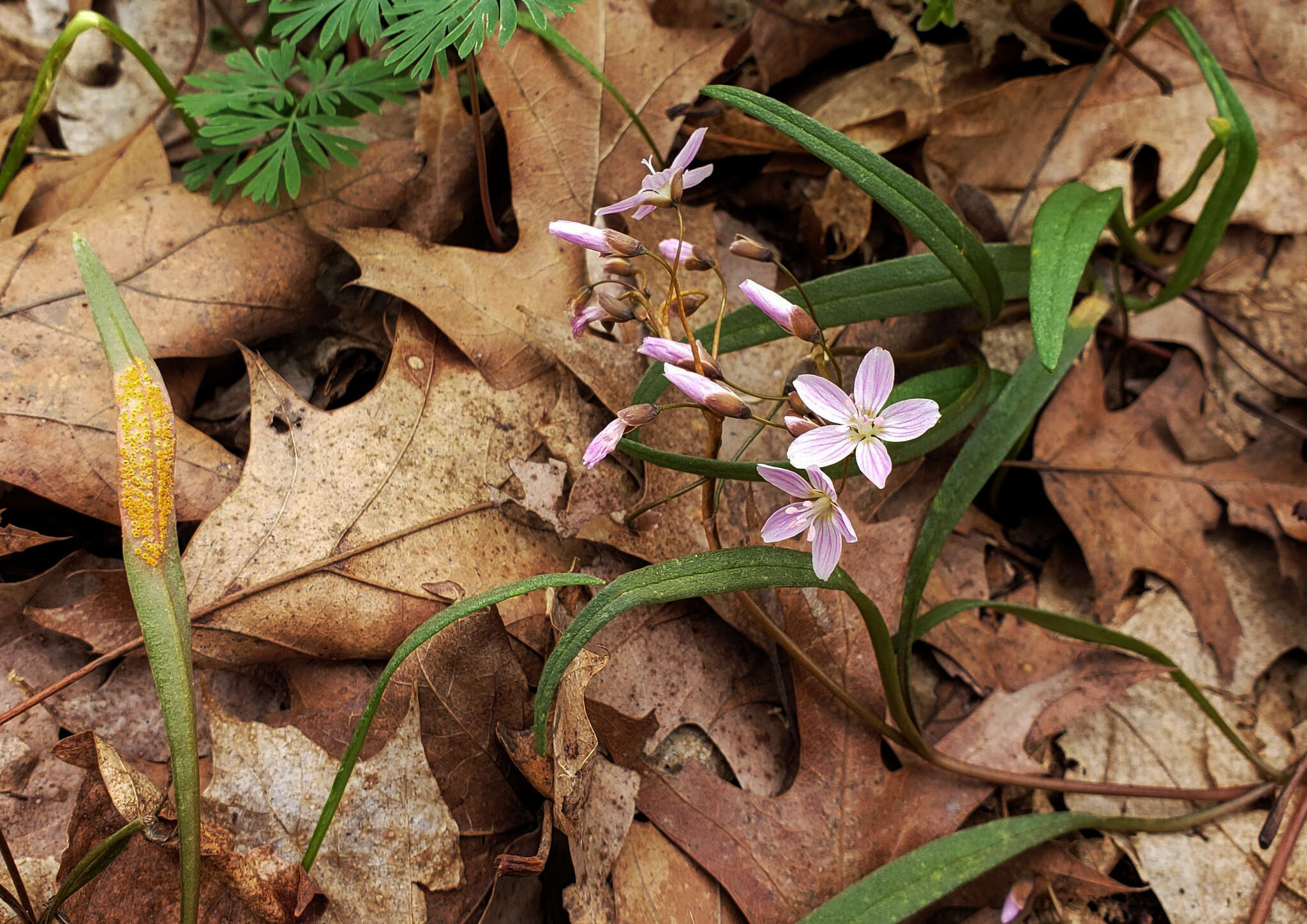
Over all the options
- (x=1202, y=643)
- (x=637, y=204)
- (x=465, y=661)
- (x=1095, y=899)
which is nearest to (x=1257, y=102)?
(x=1202, y=643)

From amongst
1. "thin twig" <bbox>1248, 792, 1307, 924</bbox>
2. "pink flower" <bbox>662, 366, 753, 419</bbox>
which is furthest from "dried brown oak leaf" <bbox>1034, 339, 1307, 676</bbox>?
"pink flower" <bbox>662, 366, 753, 419</bbox>

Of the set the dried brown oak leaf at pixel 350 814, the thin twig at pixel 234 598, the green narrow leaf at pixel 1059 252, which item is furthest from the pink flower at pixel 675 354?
the dried brown oak leaf at pixel 350 814

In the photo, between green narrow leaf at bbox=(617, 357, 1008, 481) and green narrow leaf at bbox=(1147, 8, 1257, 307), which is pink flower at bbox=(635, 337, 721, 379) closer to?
green narrow leaf at bbox=(617, 357, 1008, 481)

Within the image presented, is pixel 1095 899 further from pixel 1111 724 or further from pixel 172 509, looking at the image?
pixel 172 509

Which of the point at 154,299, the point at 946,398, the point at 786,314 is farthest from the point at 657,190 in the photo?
the point at 154,299

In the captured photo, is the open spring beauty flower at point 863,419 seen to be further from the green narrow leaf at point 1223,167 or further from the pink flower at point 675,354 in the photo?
the green narrow leaf at point 1223,167

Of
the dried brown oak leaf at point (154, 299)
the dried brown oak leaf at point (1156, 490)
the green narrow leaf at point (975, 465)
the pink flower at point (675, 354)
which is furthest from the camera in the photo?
the dried brown oak leaf at point (1156, 490)
